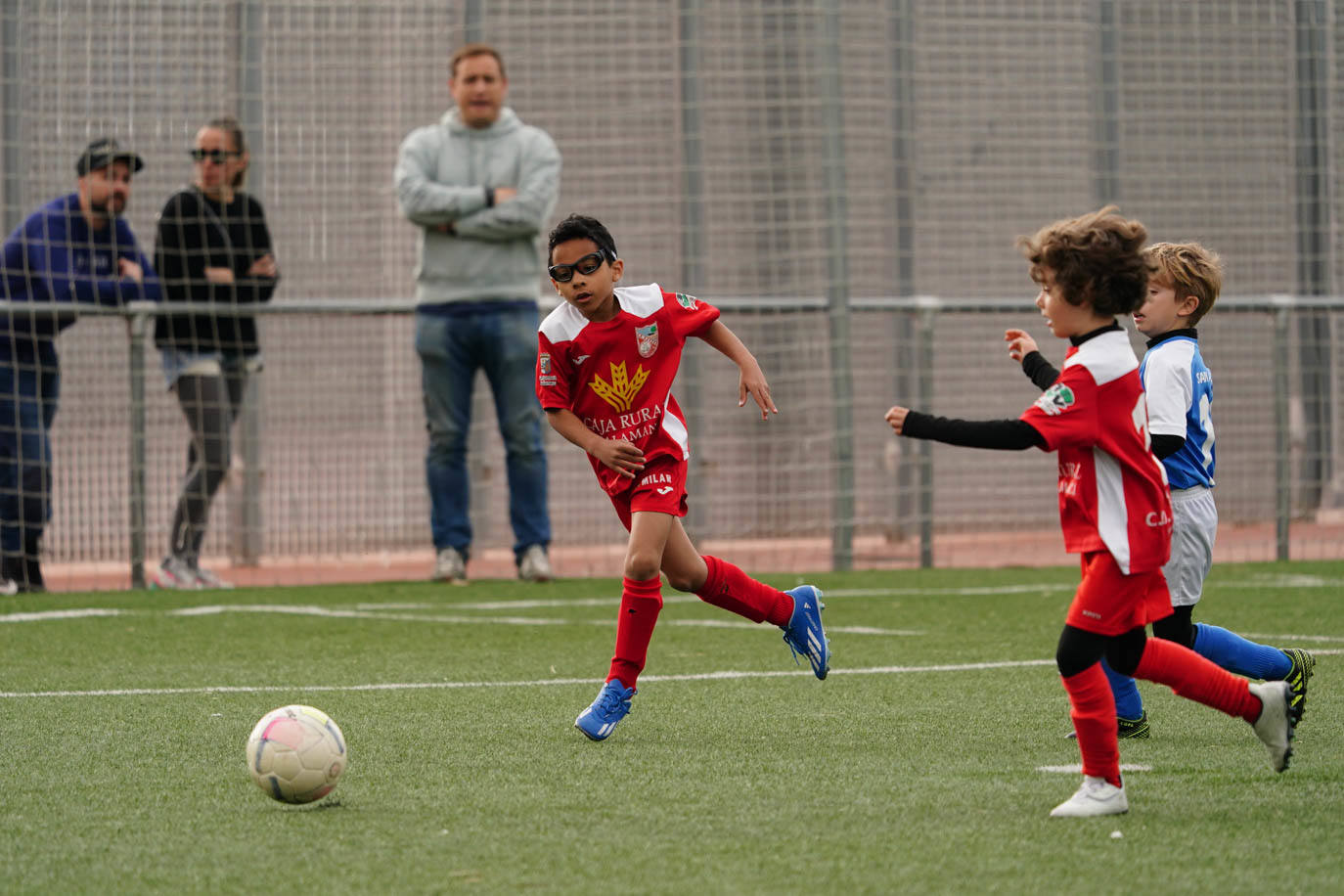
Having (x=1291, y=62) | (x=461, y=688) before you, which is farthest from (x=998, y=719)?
(x=1291, y=62)

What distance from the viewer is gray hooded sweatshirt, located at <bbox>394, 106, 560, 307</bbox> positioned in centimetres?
877

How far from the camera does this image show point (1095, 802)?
3484mm

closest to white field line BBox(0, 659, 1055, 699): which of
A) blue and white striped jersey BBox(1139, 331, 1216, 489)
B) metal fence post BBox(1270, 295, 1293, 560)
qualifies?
blue and white striped jersey BBox(1139, 331, 1216, 489)

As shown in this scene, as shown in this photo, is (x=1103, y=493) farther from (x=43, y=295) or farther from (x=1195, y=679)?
(x=43, y=295)

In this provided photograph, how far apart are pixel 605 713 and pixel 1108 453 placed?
1.55m

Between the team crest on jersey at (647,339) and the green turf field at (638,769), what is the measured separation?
3.30 ft

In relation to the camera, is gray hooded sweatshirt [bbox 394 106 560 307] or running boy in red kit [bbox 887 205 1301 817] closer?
running boy in red kit [bbox 887 205 1301 817]

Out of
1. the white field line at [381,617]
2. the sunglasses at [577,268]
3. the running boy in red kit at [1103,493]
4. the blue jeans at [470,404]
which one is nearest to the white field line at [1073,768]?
the running boy in red kit at [1103,493]

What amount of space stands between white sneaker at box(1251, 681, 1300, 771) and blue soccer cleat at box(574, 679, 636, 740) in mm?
1589

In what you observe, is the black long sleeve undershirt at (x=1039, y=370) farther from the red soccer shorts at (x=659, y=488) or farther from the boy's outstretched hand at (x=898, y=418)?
the red soccer shorts at (x=659, y=488)

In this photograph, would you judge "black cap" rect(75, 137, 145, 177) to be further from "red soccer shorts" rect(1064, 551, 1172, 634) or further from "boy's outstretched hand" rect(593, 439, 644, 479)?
"red soccer shorts" rect(1064, 551, 1172, 634)

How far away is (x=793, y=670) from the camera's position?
5.83m

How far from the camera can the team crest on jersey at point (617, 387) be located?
4.97 m

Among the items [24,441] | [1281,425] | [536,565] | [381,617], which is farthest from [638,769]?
[1281,425]
